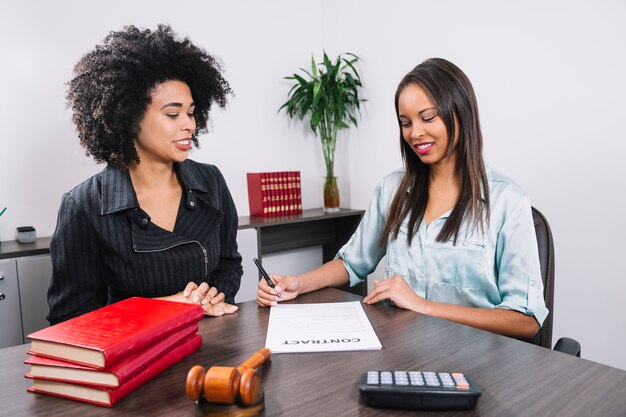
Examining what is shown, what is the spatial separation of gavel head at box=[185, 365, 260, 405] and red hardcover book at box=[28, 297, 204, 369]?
17 centimetres

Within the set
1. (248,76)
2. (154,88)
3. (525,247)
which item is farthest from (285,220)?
(525,247)

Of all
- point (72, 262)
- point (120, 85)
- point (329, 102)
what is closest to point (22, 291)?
point (72, 262)

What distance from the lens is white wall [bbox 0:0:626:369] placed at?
234 centimetres

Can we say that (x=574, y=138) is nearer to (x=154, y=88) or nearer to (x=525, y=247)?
(x=525, y=247)

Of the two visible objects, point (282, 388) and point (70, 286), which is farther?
point (70, 286)

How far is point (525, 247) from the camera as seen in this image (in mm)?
1410

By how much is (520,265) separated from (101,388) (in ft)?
3.63

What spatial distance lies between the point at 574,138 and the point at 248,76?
6.79ft

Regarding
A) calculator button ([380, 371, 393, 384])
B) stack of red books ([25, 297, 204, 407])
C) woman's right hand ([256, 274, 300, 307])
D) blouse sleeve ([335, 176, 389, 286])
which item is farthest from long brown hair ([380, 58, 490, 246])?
stack of red books ([25, 297, 204, 407])

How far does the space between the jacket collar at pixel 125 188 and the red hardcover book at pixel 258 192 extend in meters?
1.53

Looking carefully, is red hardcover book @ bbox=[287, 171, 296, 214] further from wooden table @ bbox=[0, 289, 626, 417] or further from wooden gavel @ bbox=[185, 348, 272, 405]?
wooden gavel @ bbox=[185, 348, 272, 405]

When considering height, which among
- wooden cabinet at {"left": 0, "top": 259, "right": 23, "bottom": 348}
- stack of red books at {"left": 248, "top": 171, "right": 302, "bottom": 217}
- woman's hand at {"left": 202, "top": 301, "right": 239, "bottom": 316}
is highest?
stack of red books at {"left": 248, "top": 171, "right": 302, "bottom": 217}

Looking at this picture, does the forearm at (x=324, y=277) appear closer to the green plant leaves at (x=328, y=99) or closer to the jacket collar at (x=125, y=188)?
the jacket collar at (x=125, y=188)

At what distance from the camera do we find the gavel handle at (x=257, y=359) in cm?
85
